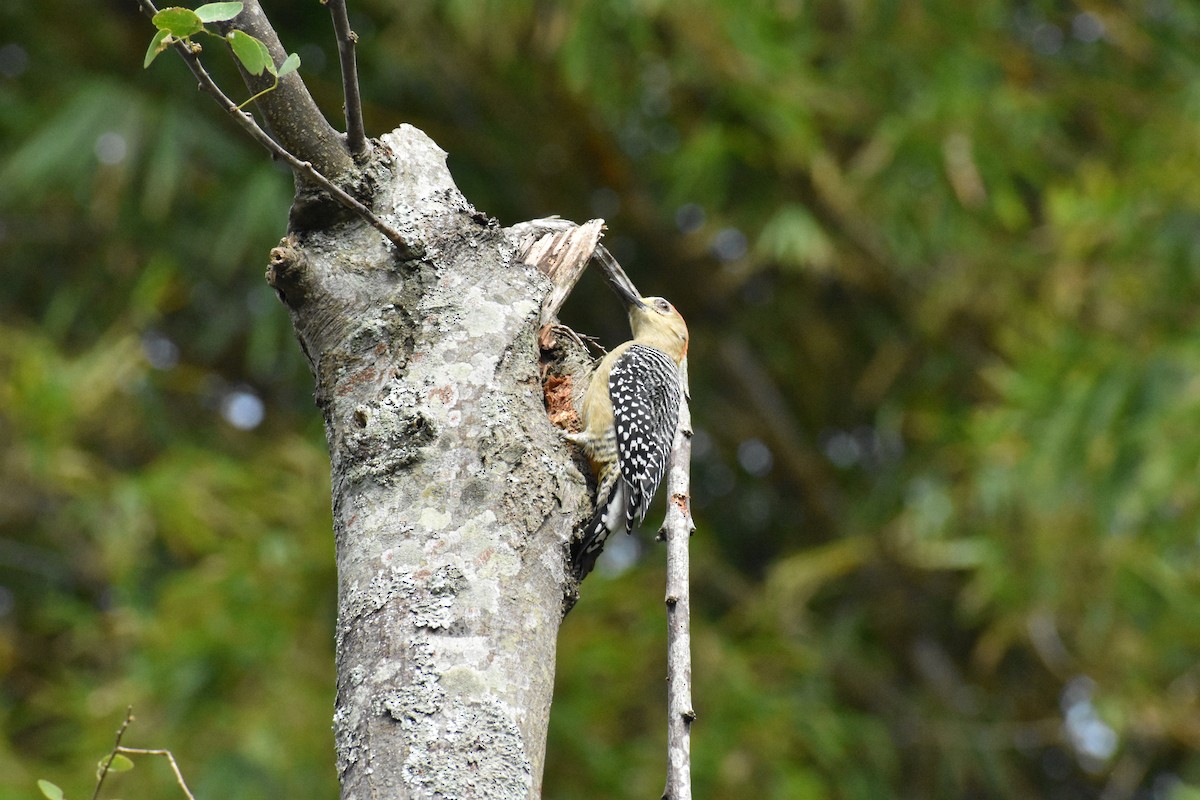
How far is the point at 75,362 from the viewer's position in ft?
26.9

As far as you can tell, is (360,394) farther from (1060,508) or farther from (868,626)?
(868,626)

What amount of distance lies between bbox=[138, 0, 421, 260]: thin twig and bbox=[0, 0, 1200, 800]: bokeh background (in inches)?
177

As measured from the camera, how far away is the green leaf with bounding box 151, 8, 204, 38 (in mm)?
2303

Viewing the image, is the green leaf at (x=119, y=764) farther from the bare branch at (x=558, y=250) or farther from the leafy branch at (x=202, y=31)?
the bare branch at (x=558, y=250)

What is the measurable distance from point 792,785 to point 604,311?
3460 millimetres

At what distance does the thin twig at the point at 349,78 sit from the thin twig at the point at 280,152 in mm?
149

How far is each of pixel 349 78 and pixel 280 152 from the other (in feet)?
0.65

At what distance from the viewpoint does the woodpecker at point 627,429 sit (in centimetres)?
433

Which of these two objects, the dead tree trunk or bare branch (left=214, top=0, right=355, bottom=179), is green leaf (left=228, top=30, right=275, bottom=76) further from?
bare branch (left=214, top=0, right=355, bottom=179)

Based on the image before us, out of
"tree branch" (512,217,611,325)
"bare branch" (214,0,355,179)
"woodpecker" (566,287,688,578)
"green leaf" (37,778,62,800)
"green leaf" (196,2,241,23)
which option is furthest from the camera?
"woodpecker" (566,287,688,578)

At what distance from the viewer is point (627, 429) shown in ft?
15.0

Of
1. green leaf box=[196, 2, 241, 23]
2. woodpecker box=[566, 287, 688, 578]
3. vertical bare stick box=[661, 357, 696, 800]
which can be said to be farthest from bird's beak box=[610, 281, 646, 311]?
green leaf box=[196, 2, 241, 23]

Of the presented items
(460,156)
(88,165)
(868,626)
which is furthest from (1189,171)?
(88,165)

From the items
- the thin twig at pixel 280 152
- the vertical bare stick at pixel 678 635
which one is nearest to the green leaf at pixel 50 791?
the vertical bare stick at pixel 678 635
